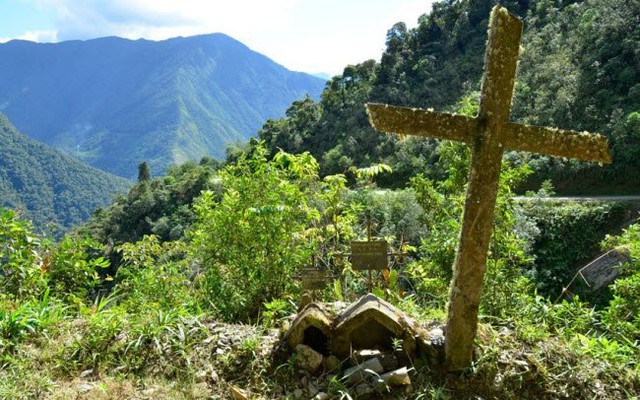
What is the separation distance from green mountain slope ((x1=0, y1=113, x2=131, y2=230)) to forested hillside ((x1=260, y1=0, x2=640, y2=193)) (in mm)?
75800

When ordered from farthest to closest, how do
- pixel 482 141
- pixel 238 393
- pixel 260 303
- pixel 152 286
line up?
pixel 152 286
pixel 260 303
pixel 238 393
pixel 482 141

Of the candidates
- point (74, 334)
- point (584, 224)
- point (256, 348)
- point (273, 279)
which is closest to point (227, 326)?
point (256, 348)

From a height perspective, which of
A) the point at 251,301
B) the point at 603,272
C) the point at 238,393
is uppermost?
the point at 251,301

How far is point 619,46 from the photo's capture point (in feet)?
96.3

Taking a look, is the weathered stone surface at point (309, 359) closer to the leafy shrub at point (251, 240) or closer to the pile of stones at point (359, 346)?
the pile of stones at point (359, 346)

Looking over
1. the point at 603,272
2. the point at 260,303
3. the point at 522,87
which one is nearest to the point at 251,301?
the point at 260,303

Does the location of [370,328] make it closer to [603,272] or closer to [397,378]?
[397,378]

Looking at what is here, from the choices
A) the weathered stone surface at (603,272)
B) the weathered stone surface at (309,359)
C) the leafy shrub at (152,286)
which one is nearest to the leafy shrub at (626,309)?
the weathered stone surface at (309,359)

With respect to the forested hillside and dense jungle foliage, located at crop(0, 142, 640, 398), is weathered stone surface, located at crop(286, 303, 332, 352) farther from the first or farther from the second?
the forested hillside

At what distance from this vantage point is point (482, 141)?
2902 mm

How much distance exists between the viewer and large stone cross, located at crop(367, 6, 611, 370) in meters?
2.85

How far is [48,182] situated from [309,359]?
450 feet

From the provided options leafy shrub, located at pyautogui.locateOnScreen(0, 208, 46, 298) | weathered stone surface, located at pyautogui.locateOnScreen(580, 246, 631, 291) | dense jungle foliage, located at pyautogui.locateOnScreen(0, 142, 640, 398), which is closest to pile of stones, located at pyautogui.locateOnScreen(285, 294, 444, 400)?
dense jungle foliage, located at pyautogui.locateOnScreen(0, 142, 640, 398)

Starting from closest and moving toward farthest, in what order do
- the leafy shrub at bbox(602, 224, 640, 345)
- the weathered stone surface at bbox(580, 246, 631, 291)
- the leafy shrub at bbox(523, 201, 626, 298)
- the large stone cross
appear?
the large stone cross
the leafy shrub at bbox(602, 224, 640, 345)
the weathered stone surface at bbox(580, 246, 631, 291)
the leafy shrub at bbox(523, 201, 626, 298)
